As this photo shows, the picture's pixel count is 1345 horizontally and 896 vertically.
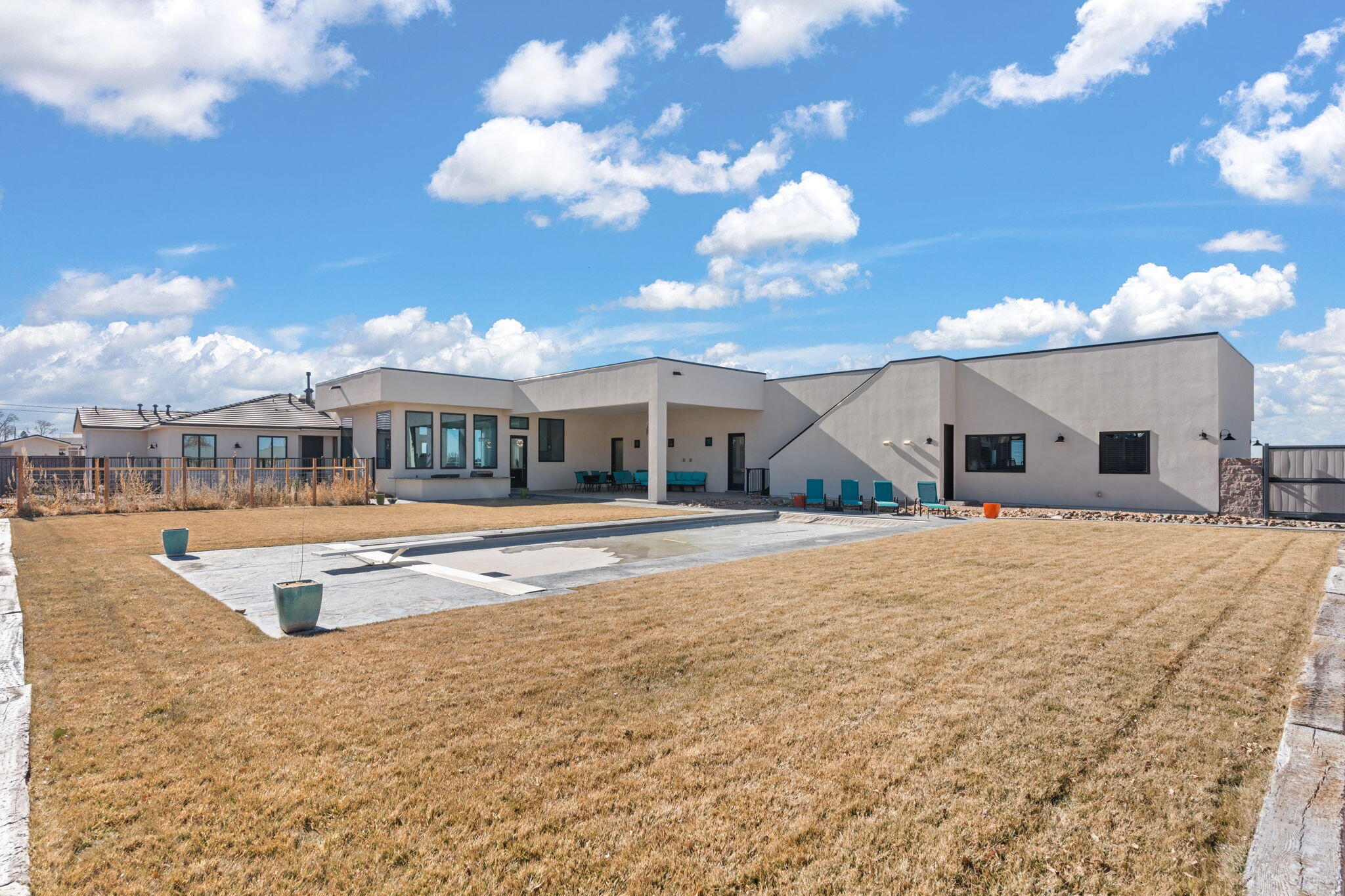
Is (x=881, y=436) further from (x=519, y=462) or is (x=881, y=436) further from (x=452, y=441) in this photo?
(x=452, y=441)

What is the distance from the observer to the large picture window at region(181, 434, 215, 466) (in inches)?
1153

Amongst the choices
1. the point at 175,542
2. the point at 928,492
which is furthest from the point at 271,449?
the point at 928,492

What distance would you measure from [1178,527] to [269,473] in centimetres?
2707

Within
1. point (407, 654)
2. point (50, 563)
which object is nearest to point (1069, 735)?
point (407, 654)

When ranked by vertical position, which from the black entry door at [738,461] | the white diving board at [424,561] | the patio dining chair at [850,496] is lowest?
the white diving board at [424,561]

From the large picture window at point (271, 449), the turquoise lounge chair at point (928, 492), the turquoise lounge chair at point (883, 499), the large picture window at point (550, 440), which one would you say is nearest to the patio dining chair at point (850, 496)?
the turquoise lounge chair at point (883, 499)

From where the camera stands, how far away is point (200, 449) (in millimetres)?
29500

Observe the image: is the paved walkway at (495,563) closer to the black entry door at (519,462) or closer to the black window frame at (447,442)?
the black window frame at (447,442)

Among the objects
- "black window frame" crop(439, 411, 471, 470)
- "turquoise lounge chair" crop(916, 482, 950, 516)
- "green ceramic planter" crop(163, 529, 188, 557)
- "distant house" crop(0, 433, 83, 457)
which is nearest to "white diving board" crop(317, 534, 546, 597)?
"green ceramic planter" crop(163, 529, 188, 557)

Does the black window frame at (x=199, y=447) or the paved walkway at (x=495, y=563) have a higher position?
the black window frame at (x=199, y=447)

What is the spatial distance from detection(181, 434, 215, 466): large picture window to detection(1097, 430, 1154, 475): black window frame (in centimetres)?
3232

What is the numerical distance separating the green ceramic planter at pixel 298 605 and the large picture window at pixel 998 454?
18.3 m

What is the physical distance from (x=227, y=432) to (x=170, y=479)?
408 inches

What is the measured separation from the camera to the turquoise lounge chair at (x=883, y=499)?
1823 centimetres
